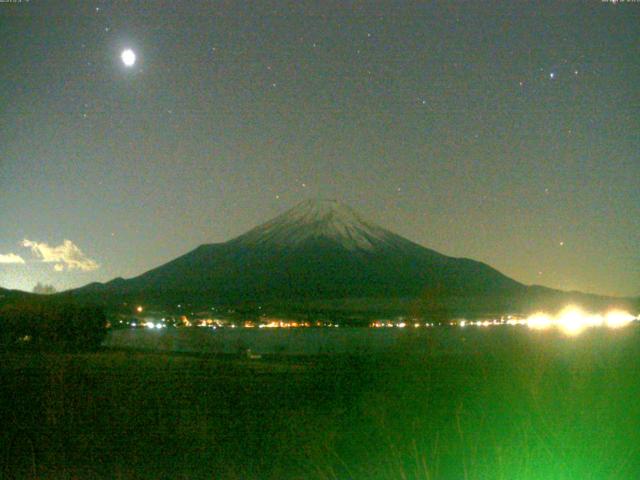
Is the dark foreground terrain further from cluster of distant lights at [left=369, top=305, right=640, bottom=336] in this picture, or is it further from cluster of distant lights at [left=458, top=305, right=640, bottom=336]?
cluster of distant lights at [left=458, top=305, right=640, bottom=336]

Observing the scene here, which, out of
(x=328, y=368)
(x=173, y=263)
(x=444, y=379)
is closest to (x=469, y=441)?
(x=444, y=379)

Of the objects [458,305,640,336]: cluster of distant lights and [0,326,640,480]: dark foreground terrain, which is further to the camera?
[458,305,640,336]: cluster of distant lights

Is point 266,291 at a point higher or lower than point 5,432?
higher

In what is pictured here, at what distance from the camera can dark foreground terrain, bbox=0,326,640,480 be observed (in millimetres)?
10602

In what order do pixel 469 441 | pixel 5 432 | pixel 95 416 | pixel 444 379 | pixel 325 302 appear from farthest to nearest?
pixel 325 302, pixel 444 379, pixel 95 416, pixel 5 432, pixel 469 441

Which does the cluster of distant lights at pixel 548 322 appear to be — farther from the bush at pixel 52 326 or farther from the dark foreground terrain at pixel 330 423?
the dark foreground terrain at pixel 330 423

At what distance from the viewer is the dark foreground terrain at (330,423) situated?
10.6 metres

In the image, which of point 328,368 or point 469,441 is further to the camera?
point 328,368

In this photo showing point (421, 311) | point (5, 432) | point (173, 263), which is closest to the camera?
point (5, 432)

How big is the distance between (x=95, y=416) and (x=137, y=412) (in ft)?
2.57

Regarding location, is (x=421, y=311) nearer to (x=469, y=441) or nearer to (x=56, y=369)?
(x=56, y=369)

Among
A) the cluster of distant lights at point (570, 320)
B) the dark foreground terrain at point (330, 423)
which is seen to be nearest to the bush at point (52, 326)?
the dark foreground terrain at point (330, 423)

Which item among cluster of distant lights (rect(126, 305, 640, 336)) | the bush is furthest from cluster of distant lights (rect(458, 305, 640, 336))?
the bush

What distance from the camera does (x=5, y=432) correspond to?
1338cm
